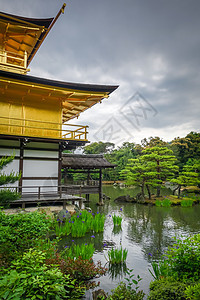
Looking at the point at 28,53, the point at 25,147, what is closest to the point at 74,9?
the point at 28,53

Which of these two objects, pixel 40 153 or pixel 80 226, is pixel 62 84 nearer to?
pixel 40 153

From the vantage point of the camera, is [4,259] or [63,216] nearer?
[4,259]

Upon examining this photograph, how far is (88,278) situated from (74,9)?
1146 cm

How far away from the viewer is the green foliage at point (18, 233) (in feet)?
13.2

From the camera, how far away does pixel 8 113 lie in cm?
1078

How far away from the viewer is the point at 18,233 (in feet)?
13.7

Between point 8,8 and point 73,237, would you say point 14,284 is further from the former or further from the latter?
point 8,8

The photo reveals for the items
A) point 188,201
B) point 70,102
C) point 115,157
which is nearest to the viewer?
point 70,102

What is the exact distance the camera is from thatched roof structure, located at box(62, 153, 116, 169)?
1512cm

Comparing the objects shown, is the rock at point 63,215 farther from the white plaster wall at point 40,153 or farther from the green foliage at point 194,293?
the green foliage at point 194,293

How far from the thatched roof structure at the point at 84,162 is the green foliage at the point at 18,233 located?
406 inches

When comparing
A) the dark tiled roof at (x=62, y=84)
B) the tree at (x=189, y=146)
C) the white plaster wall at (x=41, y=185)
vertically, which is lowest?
the white plaster wall at (x=41, y=185)

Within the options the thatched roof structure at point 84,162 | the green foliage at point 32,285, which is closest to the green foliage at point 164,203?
the thatched roof structure at point 84,162

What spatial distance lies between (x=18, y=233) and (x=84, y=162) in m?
11.6
